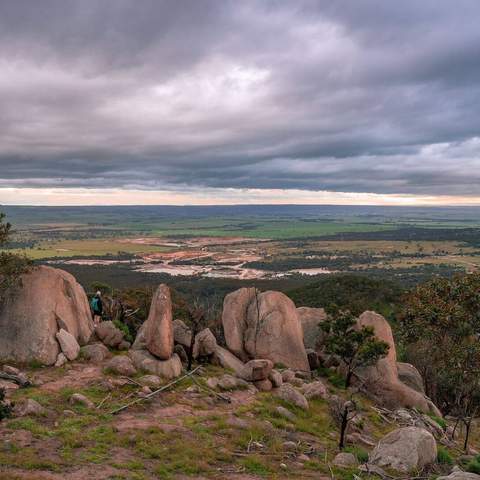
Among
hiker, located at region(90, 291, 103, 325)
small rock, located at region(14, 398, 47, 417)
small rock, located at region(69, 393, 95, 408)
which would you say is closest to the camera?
small rock, located at region(14, 398, 47, 417)

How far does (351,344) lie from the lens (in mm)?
36375

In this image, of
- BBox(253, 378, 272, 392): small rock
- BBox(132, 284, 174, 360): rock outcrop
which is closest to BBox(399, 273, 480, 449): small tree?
BBox(253, 378, 272, 392): small rock

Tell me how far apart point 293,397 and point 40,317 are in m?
17.8

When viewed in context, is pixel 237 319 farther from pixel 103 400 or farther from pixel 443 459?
pixel 443 459

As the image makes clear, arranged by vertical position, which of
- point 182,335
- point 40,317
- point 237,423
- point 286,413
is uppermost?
point 40,317

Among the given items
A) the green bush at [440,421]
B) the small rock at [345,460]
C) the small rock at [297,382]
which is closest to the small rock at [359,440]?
the small rock at [345,460]

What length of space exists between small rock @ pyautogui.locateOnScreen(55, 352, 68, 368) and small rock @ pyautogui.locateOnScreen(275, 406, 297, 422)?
14.0 meters

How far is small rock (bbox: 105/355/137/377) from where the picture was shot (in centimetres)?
2980

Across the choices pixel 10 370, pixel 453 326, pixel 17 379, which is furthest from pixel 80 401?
pixel 453 326

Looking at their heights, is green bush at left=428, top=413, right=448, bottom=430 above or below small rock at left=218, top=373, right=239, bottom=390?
below

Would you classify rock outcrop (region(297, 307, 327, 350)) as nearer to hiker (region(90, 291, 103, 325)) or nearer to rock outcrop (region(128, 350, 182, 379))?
rock outcrop (region(128, 350, 182, 379))

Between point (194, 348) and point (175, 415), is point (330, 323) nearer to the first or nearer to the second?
point (194, 348)

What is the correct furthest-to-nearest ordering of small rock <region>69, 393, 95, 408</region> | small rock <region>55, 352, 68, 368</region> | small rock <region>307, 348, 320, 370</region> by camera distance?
small rock <region>307, 348, 320, 370</region> → small rock <region>55, 352, 68, 368</region> → small rock <region>69, 393, 95, 408</region>

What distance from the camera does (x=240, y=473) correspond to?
19766 mm
